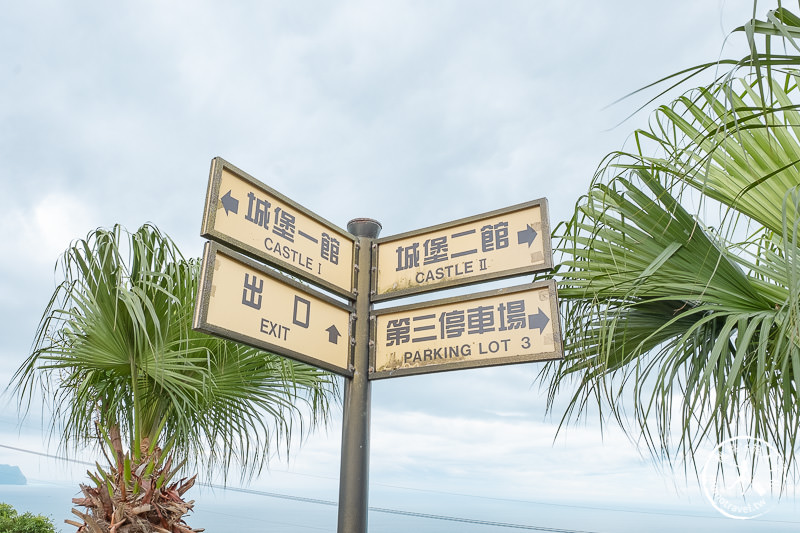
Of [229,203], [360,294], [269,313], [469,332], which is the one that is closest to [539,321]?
[469,332]

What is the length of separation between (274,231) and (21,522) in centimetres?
453

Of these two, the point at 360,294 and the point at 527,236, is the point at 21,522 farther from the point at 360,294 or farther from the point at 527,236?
the point at 527,236

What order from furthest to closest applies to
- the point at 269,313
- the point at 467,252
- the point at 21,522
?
the point at 21,522 → the point at 467,252 → the point at 269,313

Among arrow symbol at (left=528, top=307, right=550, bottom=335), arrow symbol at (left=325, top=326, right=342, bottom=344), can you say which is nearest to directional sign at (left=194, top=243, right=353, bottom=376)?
arrow symbol at (left=325, top=326, right=342, bottom=344)

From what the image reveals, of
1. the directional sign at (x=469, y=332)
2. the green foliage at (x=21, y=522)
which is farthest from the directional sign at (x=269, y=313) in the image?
the green foliage at (x=21, y=522)

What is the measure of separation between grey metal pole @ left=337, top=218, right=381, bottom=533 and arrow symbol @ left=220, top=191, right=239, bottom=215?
75 cm

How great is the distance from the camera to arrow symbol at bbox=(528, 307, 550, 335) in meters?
2.62

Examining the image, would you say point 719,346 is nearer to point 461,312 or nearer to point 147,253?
point 461,312

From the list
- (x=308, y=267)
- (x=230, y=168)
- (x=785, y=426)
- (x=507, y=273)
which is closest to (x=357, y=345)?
(x=308, y=267)

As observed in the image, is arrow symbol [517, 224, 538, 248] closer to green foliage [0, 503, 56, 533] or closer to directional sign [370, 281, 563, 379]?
directional sign [370, 281, 563, 379]

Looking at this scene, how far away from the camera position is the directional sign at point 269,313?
7.72 ft

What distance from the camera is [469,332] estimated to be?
2.75 m

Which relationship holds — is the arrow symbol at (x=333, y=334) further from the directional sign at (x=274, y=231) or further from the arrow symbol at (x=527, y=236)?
the arrow symbol at (x=527, y=236)

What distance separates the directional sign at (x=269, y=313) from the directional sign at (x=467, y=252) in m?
0.34
